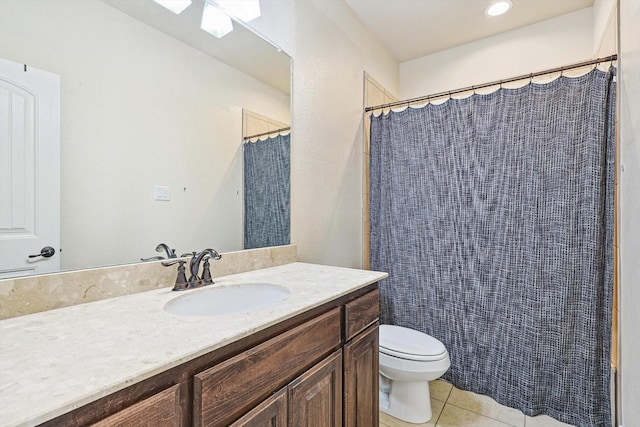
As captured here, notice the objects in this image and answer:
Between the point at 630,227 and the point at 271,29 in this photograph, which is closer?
the point at 630,227

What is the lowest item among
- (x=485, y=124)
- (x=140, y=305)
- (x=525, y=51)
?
(x=140, y=305)

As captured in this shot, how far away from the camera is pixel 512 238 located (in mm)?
1713

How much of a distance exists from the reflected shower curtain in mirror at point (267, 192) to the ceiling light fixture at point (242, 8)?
1.85 ft

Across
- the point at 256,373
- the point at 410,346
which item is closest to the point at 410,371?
the point at 410,346

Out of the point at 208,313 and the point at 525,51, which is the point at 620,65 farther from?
the point at 208,313

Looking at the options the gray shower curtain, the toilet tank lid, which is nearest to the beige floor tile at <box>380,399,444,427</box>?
the gray shower curtain

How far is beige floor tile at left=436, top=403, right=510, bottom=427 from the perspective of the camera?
1560 millimetres

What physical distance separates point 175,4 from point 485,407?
2519 mm

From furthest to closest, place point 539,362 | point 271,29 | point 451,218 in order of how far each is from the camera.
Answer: point 451,218 < point 539,362 < point 271,29

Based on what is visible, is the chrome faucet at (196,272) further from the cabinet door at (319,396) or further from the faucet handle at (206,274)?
the cabinet door at (319,396)

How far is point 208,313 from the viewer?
104 centimetres

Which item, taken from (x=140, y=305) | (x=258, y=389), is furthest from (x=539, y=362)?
(x=140, y=305)

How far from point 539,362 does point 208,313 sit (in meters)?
1.79

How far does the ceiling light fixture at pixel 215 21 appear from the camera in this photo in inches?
48.9
